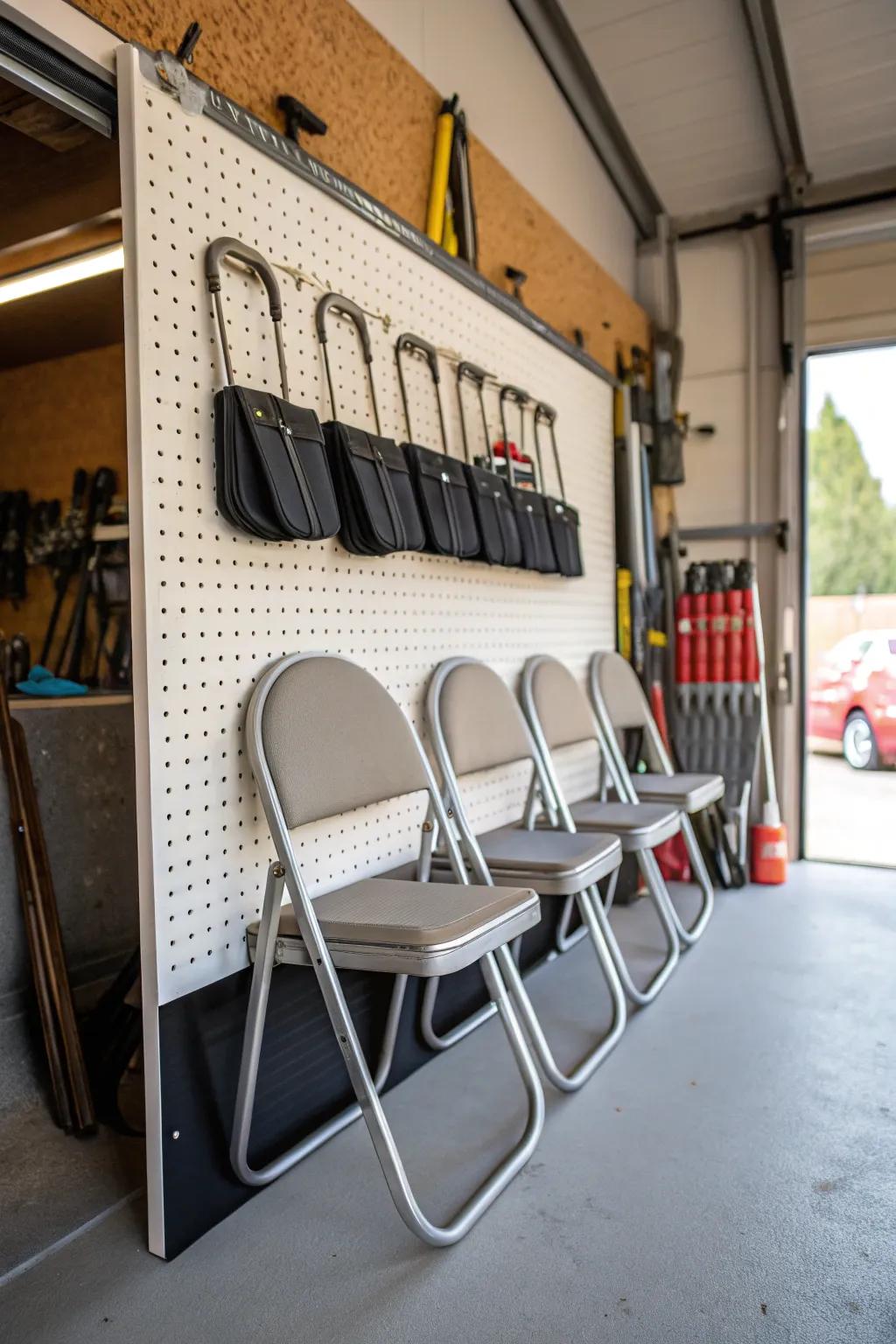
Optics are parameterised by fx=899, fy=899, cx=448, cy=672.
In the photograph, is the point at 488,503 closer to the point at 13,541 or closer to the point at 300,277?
the point at 300,277

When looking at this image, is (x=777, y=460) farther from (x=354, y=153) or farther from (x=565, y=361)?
(x=354, y=153)

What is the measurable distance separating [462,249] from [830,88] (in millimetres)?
1994

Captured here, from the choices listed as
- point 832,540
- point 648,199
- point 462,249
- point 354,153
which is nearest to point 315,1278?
point 354,153

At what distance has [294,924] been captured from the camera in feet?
5.15

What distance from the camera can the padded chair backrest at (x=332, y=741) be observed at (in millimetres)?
1651

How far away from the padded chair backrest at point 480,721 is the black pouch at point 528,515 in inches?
16.7

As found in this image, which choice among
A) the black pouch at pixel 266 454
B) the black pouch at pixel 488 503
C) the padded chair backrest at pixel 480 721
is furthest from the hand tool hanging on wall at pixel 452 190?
the padded chair backrest at pixel 480 721

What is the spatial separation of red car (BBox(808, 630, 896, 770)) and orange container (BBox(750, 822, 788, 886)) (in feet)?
1.91

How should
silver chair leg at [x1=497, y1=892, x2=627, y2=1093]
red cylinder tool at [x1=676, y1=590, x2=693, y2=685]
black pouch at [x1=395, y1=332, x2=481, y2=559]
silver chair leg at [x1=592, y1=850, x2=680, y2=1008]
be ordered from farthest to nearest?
red cylinder tool at [x1=676, y1=590, x2=693, y2=685] < silver chair leg at [x1=592, y1=850, x2=680, y2=1008] < black pouch at [x1=395, y1=332, x2=481, y2=559] < silver chair leg at [x1=497, y1=892, x2=627, y2=1093]

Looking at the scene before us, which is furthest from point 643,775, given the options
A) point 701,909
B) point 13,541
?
point 13,541

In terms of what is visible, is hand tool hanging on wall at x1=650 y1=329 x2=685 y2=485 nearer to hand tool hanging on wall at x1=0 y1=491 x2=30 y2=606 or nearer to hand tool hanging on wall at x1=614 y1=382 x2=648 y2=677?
hand tool hanging on wall at x1=614 y1=382 x2=648 y2=677

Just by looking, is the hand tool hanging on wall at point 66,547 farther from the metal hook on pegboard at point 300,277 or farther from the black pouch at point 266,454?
the black pouch at point 266,454

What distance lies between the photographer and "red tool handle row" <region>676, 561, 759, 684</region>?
402 centimetres

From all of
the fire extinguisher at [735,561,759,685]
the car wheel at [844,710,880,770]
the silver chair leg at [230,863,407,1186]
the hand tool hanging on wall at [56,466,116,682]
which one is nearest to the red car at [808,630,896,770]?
the car wheel at [844,710,880,770]
